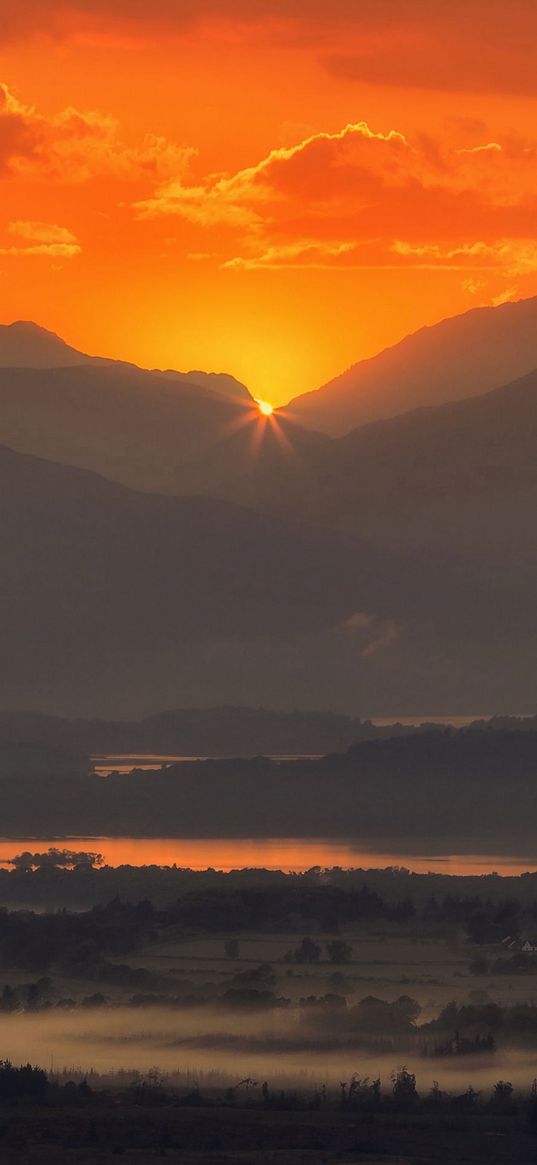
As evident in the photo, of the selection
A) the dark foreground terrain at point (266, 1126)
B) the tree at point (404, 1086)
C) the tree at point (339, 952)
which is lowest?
the dark foreground terrain at point (266, 1126)

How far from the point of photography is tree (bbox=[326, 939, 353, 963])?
128 meters

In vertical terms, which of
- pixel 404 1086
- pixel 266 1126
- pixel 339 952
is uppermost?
pixel 339 952

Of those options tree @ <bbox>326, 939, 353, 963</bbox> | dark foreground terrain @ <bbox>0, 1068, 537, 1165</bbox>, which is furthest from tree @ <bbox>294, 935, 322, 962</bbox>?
dark foreground terrain @ <bbox>0, 1068, 537, 1165</bbox>

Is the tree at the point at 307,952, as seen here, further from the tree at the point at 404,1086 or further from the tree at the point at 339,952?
the tree at the point at 404,1086

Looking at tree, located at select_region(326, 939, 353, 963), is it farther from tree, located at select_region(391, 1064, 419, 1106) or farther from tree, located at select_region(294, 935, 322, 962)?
tree, located at select_region(391, 1064, 419, 1106)

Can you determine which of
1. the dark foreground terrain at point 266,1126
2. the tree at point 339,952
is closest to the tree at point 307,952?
the tree at point 339,952

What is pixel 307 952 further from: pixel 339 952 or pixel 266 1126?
pixel 266 1126

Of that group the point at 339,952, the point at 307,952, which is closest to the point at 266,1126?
the point at 307,952

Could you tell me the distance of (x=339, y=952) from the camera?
129 m

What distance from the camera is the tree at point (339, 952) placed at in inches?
5059

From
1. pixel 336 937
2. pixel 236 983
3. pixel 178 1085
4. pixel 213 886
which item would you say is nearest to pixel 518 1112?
pixel 178 1085

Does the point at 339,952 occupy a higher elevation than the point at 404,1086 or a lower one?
higher

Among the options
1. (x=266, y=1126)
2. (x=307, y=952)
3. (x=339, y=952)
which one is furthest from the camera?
(x=339, y=952)

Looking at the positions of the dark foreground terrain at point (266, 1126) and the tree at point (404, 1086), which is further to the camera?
the tree at point (404, 1086)
